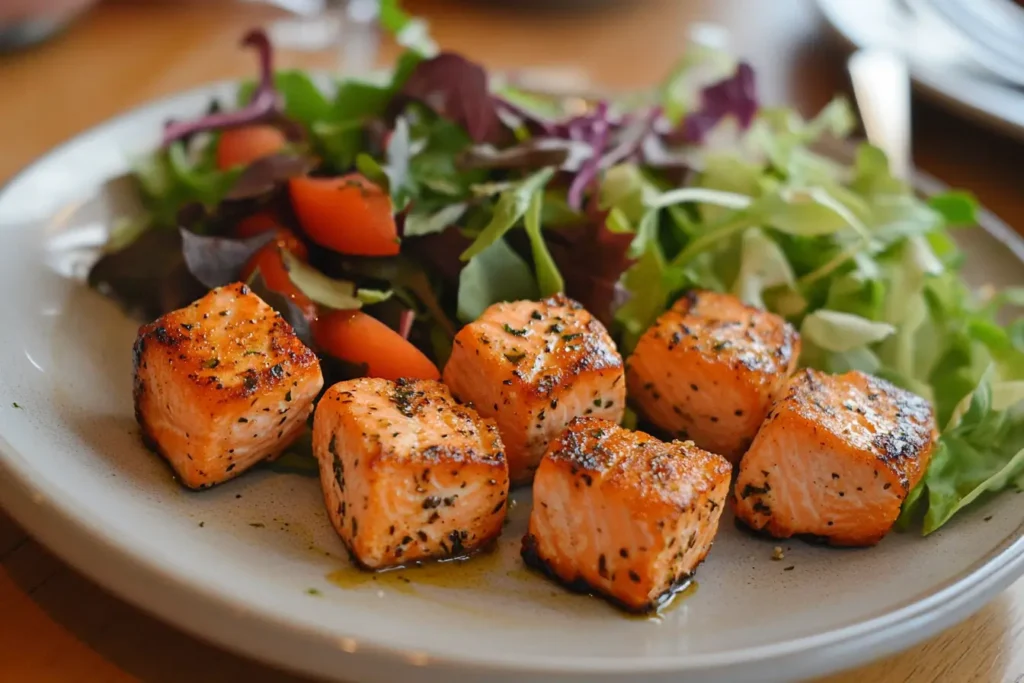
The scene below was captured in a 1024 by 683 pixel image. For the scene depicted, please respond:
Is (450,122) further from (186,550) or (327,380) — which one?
(186,550)

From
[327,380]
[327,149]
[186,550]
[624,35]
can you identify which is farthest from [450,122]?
[624,35]

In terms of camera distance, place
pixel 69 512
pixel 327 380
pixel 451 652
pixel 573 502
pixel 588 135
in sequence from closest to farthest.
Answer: pixel 451 652
pixel 69 512
pixel 573 502
pixel 327 380
pixel 588 135

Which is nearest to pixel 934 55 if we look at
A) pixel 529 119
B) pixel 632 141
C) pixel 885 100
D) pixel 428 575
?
pixel 885 100

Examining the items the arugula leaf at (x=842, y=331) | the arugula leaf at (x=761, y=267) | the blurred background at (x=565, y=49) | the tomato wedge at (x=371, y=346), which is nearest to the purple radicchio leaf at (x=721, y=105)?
the blurred background at (x=565, y=49)

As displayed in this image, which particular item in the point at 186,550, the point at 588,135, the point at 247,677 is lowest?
the point at 247,677

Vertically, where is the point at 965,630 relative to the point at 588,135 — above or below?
below

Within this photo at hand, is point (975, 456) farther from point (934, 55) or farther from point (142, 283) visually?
point (934, 55)

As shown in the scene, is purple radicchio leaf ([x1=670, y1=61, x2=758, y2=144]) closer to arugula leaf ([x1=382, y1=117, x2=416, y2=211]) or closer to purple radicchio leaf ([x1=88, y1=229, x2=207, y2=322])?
arugula leaf ([x1=382, y1=117, x2=416, y2=211])

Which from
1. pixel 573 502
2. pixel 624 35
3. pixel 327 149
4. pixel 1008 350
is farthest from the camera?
pixel 624 35
